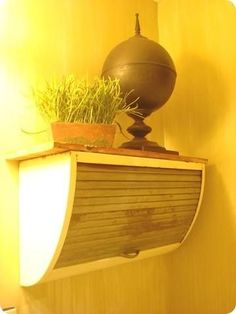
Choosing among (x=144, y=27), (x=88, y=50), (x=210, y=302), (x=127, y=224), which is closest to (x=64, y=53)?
(x=88, y=50)

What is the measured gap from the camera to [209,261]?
1227 mm

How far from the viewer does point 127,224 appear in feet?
3.14

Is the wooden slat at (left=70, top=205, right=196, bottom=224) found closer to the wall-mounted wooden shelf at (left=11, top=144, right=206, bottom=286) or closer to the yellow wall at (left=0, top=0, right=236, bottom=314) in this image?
the wall-mounted wooden shelf at (left=11, top=144, right=206, bottom=286)

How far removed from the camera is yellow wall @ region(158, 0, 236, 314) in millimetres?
1195

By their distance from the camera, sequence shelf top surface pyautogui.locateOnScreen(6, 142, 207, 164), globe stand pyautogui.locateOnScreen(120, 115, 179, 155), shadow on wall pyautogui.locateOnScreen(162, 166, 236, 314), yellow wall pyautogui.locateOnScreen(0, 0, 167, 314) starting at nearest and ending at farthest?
shelf top surface pyautogui.locateOnScreen(6, 142, 207, 164)
yellow wall pyautogui.locateOnScreen(0, 0, 167, 314)
globe stand pyautogui.locateOnScreen(120, 115, 179, 155)
shadow on wall pyautogui.locateOnScreen(162, 166, 236, 314)

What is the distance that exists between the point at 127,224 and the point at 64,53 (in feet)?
1.82

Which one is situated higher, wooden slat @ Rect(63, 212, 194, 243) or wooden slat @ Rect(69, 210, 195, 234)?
wooden slat @ Rect(69, 210, 195, 234)

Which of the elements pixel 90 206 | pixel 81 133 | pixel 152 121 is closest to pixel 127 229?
pixel 90 206

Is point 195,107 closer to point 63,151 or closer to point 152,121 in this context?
point 152,121

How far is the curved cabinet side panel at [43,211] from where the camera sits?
80cm

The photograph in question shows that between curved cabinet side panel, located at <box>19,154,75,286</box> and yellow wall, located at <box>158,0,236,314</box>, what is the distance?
0.62m

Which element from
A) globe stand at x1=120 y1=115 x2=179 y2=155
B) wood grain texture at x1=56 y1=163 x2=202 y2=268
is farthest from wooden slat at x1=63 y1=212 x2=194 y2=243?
globe stand at x1=120 y1=115 x2=179 y2=155

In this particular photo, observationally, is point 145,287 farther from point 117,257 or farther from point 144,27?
point 144,27

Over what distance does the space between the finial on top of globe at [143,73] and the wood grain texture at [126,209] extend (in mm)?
120
